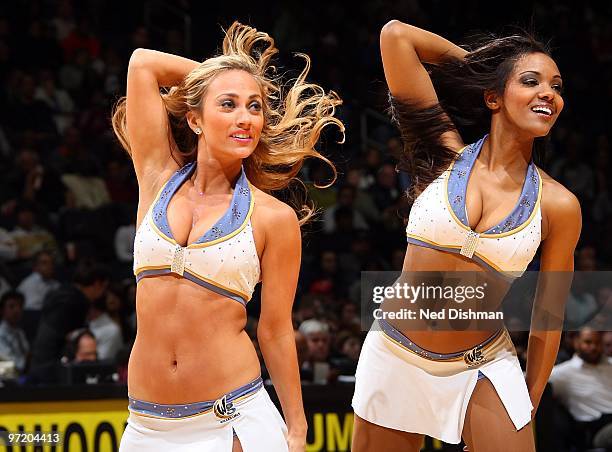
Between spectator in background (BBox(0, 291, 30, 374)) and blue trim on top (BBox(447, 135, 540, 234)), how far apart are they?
4.37m

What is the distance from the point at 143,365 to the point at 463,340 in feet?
3.65

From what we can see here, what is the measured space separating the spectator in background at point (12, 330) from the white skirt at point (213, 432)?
4.43 meters

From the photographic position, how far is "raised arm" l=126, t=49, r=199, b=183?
337 cm

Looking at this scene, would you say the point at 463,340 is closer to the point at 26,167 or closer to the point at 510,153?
the point at 510,153

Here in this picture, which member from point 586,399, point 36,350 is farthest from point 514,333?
point 36,350

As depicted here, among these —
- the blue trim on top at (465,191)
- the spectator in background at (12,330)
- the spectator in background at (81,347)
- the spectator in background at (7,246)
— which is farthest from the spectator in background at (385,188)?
the blue trim on top at (465,191)

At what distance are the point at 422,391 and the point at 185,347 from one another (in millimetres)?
945

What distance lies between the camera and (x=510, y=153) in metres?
3.75

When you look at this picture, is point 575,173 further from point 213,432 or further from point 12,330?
point 213,432

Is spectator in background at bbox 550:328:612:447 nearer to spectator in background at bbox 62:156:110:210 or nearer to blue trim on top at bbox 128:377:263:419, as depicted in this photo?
blue trim on top at bbox 128:377:263:419

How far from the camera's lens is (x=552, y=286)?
3.72 meters

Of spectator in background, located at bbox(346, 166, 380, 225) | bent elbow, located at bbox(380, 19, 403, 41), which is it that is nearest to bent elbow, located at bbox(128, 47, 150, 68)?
bent elbow, located at bbox(380, 19, 403, 41)

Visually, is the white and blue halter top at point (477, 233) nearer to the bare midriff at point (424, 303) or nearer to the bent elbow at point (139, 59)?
the bare midriff at point (424, 303)

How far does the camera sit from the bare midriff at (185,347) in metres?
3.06
